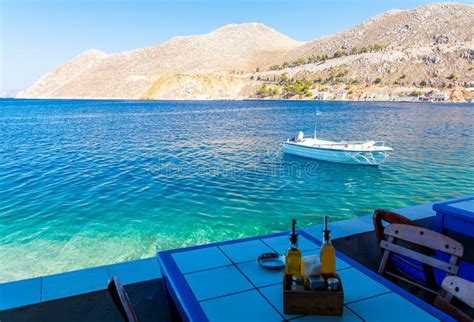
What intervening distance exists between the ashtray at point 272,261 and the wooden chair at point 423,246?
1027 mm

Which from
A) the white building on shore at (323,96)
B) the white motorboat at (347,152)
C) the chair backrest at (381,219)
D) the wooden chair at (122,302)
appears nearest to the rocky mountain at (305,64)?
the white building on shore at (323,96)

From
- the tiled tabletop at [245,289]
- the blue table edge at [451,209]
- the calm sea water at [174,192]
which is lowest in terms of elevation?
the calm sea water at [174,192]

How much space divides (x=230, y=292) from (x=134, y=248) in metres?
7.42

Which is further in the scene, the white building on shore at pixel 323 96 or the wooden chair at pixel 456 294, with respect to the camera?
the white building on shore at pixel 323 96

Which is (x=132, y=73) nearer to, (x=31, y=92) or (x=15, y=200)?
(x=31, y=92)

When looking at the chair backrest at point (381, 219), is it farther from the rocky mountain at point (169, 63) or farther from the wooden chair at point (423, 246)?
the rocky mountain at point (169, 63)

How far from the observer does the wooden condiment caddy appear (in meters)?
1.71

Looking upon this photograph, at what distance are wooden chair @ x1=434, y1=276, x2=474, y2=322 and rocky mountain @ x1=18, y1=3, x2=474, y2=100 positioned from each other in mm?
95746

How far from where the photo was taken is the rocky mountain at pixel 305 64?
9725cm

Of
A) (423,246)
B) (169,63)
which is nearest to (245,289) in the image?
(423,246)

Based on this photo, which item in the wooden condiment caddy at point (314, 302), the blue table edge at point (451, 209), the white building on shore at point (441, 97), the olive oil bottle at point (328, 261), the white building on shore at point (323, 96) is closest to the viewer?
the wooden condiment caddy at point (314, 302)

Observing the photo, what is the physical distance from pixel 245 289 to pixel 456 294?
44.9 inches

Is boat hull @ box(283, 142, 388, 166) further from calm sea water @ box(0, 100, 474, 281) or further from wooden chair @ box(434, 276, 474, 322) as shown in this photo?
wooden chair @ box(434, 276, 474, 322)

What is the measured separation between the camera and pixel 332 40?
14338 centimetres
